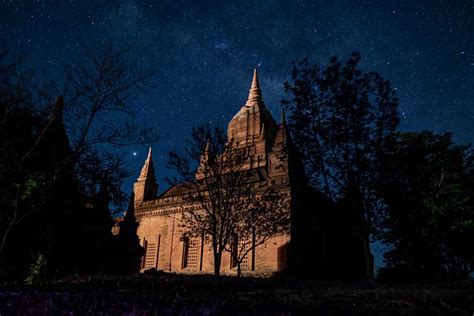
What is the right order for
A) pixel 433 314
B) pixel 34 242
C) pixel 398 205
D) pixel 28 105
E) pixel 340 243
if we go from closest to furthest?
1. pixel 433 314
2. pixel 28 105
3. pixel 34 242
4. pixel 398 205
5. pixel 340 243

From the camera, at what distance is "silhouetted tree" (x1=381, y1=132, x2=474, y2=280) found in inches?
936

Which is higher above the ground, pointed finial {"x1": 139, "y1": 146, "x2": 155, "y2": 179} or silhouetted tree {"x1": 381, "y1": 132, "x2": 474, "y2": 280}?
pointed finial {"x1": 139, "y1": 146, "x2": 155, "y2": 179}

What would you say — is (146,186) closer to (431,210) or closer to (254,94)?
(254,94)

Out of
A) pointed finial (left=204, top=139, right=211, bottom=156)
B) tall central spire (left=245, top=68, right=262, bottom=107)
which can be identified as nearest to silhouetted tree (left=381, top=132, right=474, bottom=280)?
pointed finial (left=204, top=139, right=211, bottom=156)

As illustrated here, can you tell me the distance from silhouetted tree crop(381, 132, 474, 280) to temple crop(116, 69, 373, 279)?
3.57 meters

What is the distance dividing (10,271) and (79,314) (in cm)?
1544

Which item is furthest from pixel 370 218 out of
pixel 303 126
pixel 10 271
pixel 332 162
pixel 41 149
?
pixel 10 271

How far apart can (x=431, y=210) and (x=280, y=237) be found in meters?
11.6

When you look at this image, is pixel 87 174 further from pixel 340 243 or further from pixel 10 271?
pixel 340 243

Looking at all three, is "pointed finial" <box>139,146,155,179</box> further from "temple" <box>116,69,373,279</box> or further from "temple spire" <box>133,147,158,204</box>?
"temple" <box>116,69,373,279</box>

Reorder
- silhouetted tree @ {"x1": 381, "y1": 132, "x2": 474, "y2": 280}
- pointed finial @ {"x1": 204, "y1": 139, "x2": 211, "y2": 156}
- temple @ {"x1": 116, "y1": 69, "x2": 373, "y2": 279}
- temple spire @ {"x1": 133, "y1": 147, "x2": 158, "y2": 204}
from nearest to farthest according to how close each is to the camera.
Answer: pointed finial @ {"x1": 204, "y1": 139, "x2": 211, "y2": 156} → silhouetted tree @ {"x1": 381, "y1": 132, "x2": 474, "y2": 280} → temple @ {"x1": 116, "y1": 69, "x2": 373, "y2": 279} → temple spire @ {"x1": 133, "y1": 147, "x2": 158, "y2": 204}

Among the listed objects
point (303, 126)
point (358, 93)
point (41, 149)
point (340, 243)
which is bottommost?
point (340, 243)

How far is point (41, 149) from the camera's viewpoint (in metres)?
14.1

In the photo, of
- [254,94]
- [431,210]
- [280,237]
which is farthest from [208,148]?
[254,94]
